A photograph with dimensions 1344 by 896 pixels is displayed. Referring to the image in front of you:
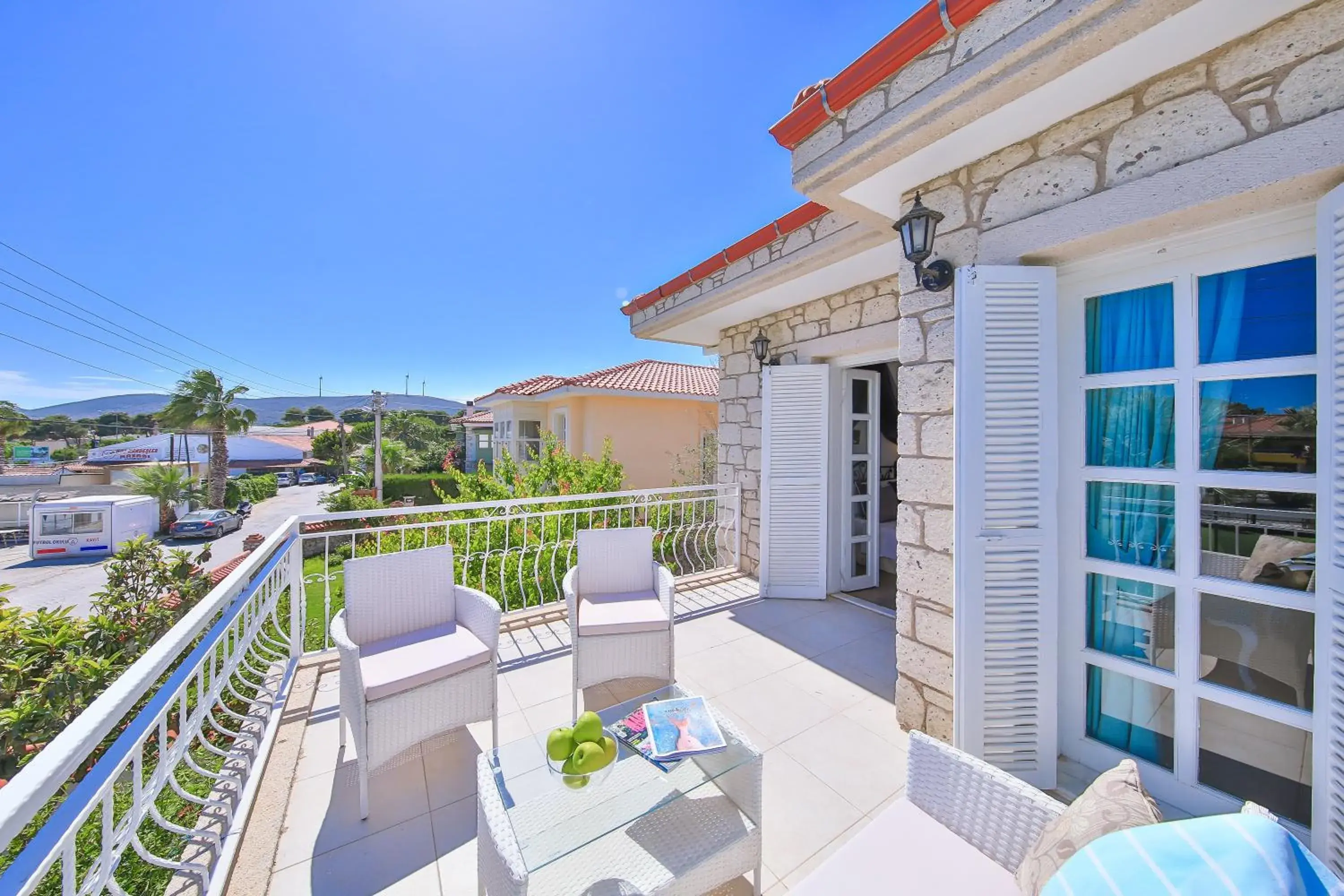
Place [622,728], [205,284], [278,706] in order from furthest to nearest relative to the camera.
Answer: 1. [205,284]
2. [278,706]
3. [622,728]

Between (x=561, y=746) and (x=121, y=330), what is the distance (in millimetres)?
52030

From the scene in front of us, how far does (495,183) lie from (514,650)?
21.8ft

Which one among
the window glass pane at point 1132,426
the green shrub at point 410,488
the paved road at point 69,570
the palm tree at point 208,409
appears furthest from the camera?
the green shrub at point 410,488

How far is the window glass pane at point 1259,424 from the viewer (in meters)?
1.65

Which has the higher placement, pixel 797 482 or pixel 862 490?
pixel 797 482

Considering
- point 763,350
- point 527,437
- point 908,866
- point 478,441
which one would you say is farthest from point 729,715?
point 478,441

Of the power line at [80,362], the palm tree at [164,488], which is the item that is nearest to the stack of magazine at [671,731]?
the power line at [80,362]

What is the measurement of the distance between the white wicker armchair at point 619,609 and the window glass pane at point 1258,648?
7.57 ft

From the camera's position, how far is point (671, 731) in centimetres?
175

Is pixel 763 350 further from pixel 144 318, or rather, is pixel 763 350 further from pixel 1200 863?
pixel 144 318

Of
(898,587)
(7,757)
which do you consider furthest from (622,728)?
(7,757)

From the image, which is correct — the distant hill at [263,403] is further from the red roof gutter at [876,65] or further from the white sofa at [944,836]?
the white sofa at [944,836]

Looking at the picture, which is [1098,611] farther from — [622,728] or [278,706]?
[278,706]

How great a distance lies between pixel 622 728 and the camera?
6.01 ft
